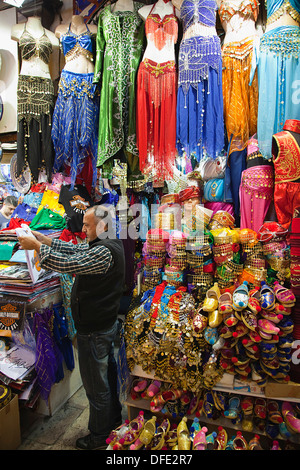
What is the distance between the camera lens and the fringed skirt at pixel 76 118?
2.09m

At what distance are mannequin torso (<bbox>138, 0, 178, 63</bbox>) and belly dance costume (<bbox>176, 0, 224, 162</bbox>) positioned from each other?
0.26 ft

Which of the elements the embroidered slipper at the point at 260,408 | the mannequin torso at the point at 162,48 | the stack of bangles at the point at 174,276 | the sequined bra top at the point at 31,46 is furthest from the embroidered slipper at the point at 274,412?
the sequined bra top at the point at 31,46

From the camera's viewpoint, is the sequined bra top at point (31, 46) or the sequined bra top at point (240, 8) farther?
the sequined bra top at point (31, 46)

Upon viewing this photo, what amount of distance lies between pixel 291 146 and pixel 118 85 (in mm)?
1209

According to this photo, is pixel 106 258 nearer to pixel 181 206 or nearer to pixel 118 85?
pixel 181 206

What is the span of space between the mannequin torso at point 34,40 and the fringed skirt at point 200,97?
3.79 feet

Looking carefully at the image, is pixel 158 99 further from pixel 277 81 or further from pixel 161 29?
pixel 277 81

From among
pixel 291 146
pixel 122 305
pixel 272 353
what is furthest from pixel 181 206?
pixel 122 305

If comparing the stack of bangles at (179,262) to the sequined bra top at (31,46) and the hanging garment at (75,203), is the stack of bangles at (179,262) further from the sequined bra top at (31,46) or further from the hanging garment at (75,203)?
the sequined bra top at (31,46)

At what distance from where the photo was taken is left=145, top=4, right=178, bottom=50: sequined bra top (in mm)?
1868

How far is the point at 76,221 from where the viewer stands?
245 cm

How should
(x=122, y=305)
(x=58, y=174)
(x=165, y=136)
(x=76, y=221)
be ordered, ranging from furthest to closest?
(x=122, y=305), (x=58, y=174), (x=76, y=221), (x=165, y=136)

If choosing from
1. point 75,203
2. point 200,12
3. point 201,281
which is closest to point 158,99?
point 200,12

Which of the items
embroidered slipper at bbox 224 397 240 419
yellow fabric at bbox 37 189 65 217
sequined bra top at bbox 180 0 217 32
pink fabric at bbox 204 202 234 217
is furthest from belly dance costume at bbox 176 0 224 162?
embroidered slipper at bbox 224 397 240 419
